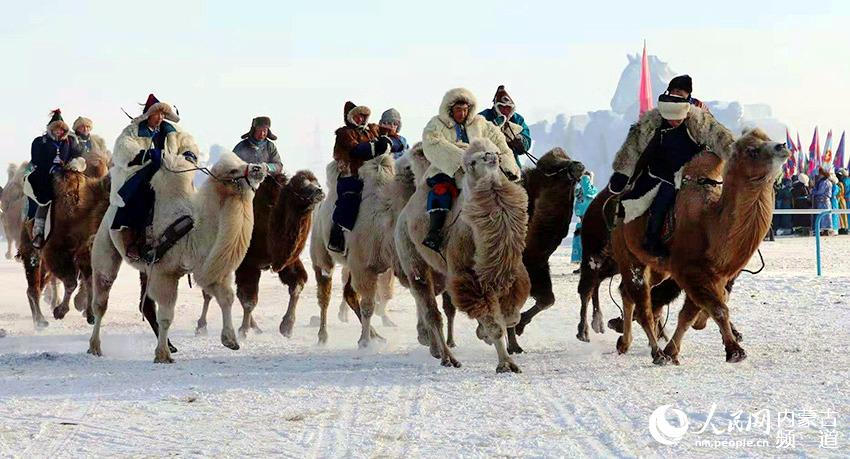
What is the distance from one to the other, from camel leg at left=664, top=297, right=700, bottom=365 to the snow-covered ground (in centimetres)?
13

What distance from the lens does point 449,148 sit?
1039 cm

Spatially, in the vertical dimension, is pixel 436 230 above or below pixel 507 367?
above

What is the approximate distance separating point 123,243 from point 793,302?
8056 millimetres

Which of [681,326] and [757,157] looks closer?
[757,157]

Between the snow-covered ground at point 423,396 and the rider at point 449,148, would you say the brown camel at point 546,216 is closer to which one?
the snow-covered ground at point 423,396

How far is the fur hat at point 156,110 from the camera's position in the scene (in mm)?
11750

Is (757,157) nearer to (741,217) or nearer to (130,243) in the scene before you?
(741,217)

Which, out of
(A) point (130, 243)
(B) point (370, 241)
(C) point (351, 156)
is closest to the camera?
(A) point (130, 243)

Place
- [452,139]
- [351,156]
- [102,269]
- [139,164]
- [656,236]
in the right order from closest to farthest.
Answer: [656,236] < [452,139] < [139,164] < [102,269] < [351,156]

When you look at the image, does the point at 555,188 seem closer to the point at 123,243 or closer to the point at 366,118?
the point at 366,118

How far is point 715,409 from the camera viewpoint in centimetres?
731

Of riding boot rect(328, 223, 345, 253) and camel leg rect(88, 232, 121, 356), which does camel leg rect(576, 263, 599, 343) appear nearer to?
riding boot rect(328, 223, 345, 253)

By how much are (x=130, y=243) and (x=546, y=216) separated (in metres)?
3.82

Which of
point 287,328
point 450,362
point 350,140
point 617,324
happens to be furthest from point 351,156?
point 450,362
